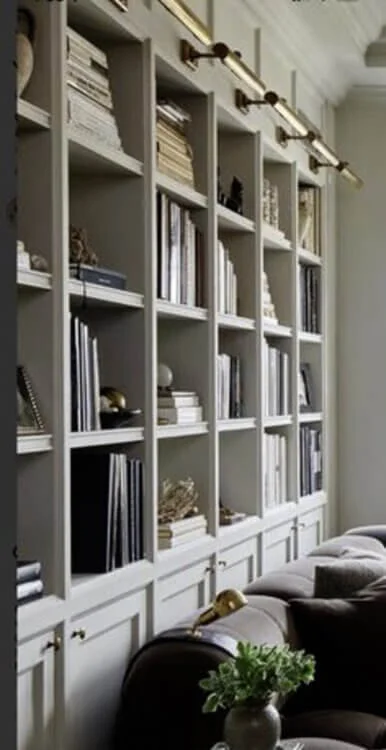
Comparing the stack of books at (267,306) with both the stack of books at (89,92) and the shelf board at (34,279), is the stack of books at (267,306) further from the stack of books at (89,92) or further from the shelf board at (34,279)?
the shelf board at (34,279)

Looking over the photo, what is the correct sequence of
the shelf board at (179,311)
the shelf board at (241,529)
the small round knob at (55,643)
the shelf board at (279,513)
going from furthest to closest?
the shelf board at (279,513)
the shelf board at (241,529)
the shelf board at (179,311)
the small round knob at (55,643)

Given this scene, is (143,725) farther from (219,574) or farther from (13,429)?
(13,429)

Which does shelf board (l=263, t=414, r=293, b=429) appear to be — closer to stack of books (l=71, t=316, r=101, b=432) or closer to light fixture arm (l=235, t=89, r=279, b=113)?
light fixture arm (l=235, t=89, r=279, b=113)

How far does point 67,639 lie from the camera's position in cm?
225

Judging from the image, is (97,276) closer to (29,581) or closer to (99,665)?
(29,581)

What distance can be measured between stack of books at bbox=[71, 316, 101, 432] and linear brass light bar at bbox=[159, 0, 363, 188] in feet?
2.62

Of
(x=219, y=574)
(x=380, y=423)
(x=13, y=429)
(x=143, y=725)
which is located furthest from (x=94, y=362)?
(x=380, y=423)

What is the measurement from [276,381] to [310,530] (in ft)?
2.85

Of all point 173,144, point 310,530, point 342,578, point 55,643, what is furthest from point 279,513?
point 55,643

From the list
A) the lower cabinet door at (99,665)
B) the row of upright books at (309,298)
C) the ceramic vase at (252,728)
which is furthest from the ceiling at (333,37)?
the ceramic vase at (252,728)

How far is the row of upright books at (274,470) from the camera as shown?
3.96 meters

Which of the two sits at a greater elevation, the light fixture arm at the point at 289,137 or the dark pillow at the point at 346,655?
the light fixture arm at the point at 289,137

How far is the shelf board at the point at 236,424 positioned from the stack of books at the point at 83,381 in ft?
3.26

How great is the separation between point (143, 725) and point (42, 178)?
126cm
